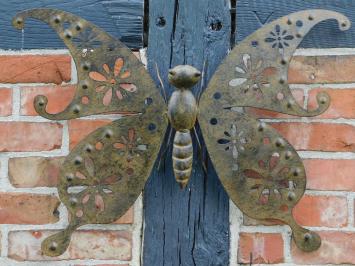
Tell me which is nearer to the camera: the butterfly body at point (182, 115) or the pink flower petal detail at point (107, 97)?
the butterfly body at point (182, 115)

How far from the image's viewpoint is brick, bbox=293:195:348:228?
1232 millimetres

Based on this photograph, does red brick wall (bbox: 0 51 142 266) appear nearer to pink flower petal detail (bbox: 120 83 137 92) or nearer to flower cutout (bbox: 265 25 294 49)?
pink flower petal detail (bbox: 120 83 137 92)

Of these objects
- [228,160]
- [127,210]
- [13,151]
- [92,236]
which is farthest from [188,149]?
[13,151]

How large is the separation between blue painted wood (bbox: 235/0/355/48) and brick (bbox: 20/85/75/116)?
399mm

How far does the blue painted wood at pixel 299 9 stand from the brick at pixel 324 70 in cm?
3

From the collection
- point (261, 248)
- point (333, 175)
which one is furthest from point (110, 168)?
point (333, 175)

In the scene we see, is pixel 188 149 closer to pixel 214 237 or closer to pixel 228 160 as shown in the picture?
pixel 228 160

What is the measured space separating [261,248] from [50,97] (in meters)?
0.58

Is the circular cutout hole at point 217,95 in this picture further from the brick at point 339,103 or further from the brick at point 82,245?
the brick at point 82,245

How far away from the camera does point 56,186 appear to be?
127 centimetres

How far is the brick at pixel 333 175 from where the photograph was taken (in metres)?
1.23

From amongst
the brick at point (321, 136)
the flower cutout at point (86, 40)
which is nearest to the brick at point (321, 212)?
the brick at point (321, 136)

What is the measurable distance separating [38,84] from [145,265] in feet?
1.53

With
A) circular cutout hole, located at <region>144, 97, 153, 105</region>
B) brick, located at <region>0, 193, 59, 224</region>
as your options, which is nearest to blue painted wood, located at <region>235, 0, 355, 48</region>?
circular cutout hole, located at <region>144, 97, 153, 105</region>
